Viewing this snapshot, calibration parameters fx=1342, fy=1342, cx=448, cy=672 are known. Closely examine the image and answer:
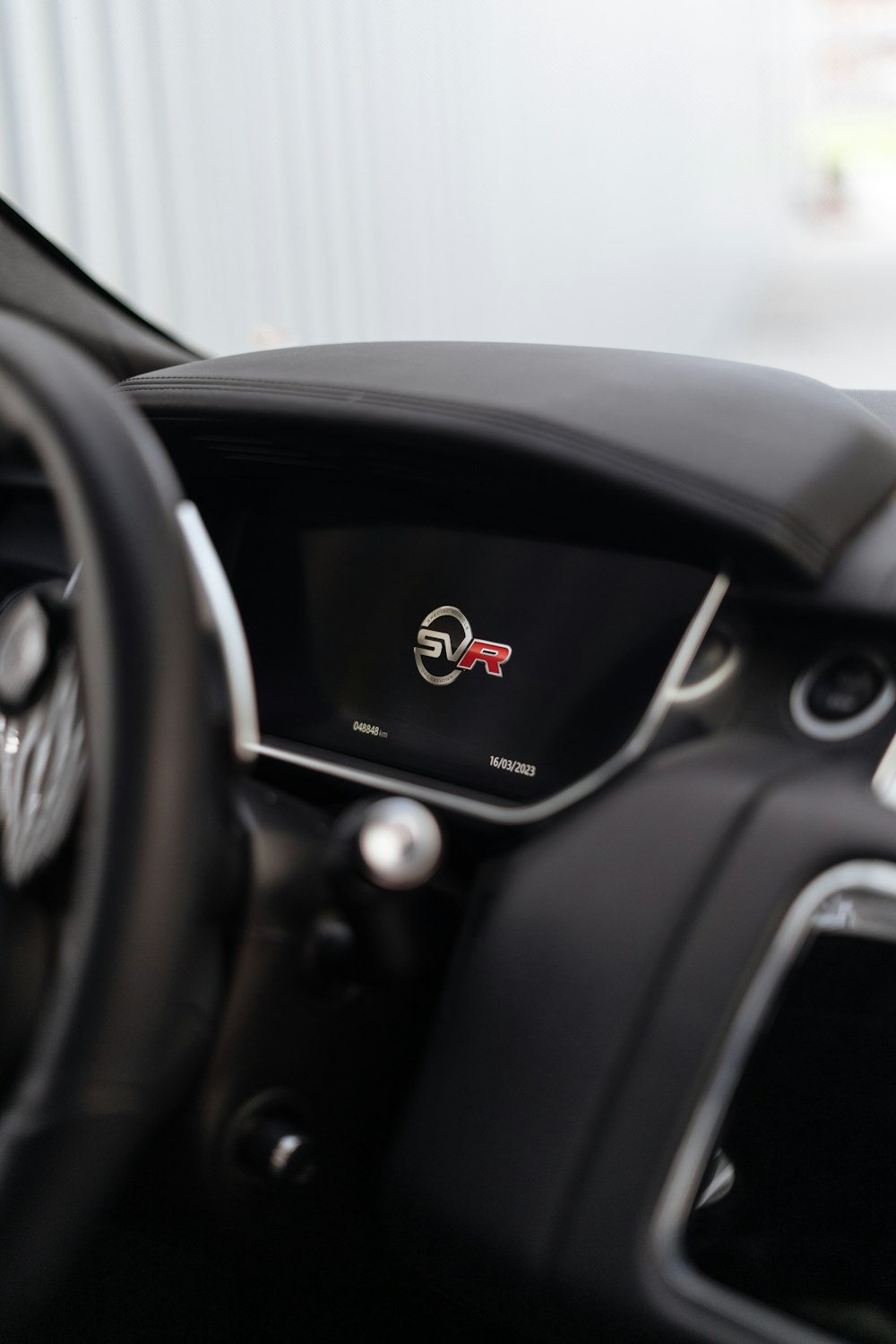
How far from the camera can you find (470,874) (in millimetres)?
1212

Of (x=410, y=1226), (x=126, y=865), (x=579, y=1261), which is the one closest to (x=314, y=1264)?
(x=410, y=1226)

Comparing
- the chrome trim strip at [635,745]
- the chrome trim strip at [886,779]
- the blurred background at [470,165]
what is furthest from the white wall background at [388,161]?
the chrome trim strip at [886,779]

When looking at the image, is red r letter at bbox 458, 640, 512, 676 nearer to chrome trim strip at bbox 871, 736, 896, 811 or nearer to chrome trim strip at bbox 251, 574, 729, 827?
chrome trim strip at bbox 251, 574, 729, 827

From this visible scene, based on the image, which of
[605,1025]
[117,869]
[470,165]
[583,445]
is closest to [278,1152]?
[605,1025]

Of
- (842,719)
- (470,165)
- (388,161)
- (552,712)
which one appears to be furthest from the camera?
(470,165)

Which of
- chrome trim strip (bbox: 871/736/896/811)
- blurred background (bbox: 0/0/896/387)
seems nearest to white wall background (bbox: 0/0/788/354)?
blurred background (bbox: 0/0/896/387)

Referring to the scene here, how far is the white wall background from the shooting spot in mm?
2768

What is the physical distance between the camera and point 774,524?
3.47 feet

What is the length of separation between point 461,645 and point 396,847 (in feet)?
1.28

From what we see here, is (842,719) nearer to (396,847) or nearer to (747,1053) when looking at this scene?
(747,1053)

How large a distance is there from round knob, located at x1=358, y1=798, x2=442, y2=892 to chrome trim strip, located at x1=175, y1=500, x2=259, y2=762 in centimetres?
15

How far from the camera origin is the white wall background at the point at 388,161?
Result: 2.77 metres

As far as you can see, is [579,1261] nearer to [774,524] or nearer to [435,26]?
[774,524]

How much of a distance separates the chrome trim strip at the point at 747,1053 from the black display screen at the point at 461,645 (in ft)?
0.84
